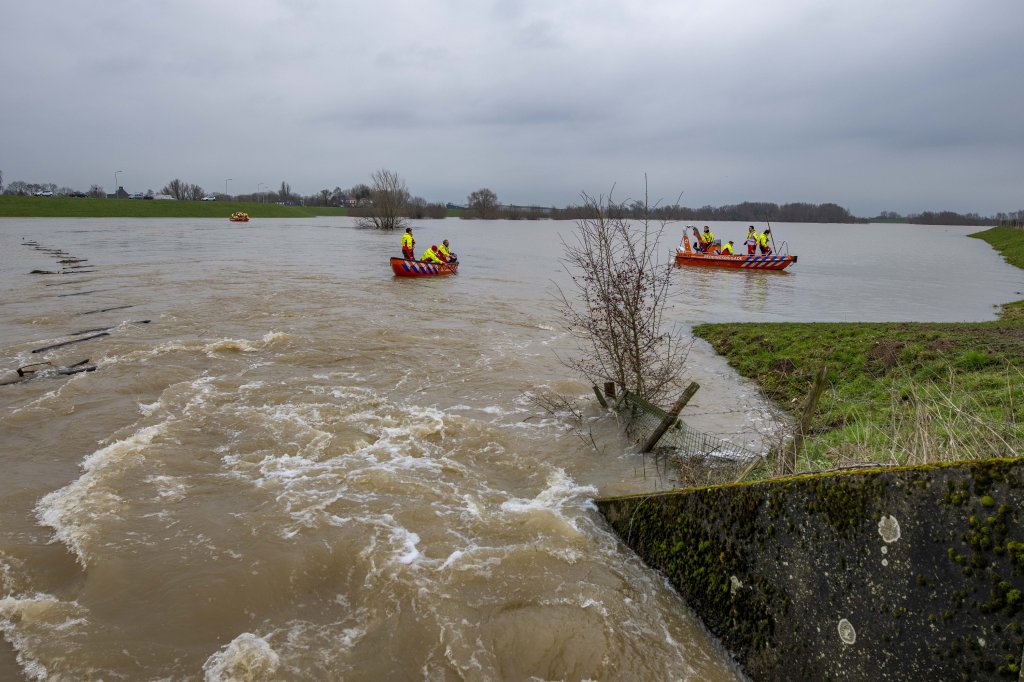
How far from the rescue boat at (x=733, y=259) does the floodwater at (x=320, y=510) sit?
817 inches

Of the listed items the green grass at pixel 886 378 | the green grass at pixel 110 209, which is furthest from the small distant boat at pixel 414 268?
the green grass at pixel 110 209

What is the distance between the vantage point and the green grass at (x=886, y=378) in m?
5.40

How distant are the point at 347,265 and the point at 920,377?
28.8 m

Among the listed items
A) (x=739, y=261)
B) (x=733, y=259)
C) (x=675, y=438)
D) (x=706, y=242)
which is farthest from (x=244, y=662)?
(x=706, y=242)

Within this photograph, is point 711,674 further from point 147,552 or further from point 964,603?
point 147,552

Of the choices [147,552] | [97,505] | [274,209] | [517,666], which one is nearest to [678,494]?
[517,666]

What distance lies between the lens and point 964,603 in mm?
2777

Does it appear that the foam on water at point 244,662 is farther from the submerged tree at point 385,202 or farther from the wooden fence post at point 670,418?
the submerged tree at point 385,202

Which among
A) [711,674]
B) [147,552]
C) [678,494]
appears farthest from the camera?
[147,552]

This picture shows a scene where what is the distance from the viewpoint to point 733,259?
1315 inches

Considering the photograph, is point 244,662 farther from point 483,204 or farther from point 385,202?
point 483,204

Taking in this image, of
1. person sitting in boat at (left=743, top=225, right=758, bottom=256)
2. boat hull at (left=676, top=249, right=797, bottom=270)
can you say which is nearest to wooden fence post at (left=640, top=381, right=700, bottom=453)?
boat hull at (left=676, top=249, right=797, bottom=270)

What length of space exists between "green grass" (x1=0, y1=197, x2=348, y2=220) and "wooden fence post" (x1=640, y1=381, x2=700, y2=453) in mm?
92445

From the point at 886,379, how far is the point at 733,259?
2445 cm
